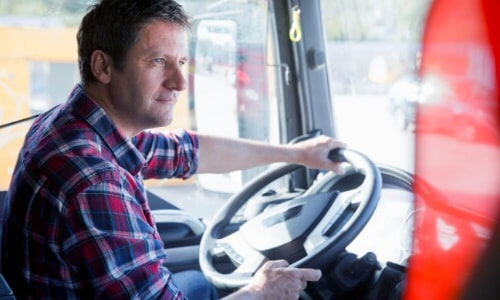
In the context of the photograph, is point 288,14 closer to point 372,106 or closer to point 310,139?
point 310,139

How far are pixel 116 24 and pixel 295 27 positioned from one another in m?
1.15

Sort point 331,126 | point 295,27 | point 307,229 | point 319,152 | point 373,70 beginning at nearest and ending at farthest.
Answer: point 307,229 < point 319,152 < point 295,27 < point 331,126 < point 373,70

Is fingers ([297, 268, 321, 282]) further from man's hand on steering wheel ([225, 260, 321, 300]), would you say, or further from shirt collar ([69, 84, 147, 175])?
shirt collar ([69, 84, 147, 175])

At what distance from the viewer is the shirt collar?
186 centimetres

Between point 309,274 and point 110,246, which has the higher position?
point 110,246

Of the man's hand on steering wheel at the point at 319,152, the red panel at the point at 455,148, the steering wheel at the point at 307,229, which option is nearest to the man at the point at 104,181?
the steering wheel at the point at 307,229

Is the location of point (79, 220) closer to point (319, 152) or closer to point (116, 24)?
point (116, 24)

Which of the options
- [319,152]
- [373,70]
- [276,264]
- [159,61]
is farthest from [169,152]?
[373,70]

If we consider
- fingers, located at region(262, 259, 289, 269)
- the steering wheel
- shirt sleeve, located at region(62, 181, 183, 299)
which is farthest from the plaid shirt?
the steering wheel

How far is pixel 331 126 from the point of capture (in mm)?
3062

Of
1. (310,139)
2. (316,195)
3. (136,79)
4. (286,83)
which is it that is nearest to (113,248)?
(136,79)

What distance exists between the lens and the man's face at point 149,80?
192 centimetres

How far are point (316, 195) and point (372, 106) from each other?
7.23 ft

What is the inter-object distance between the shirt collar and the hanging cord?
3.97 feet
